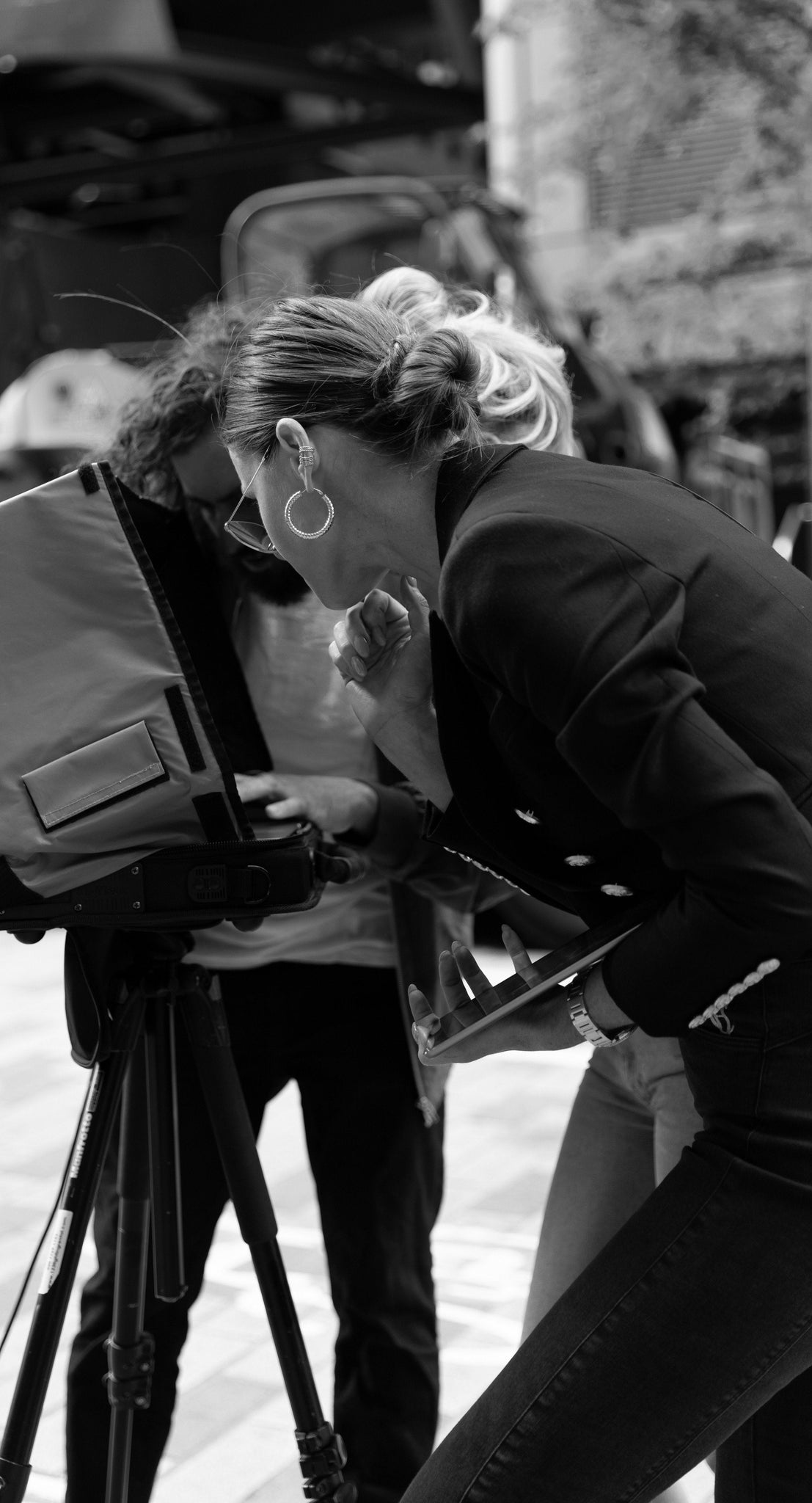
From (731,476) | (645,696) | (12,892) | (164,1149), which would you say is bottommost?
(731,476)

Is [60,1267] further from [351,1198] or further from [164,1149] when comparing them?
[351,1198]

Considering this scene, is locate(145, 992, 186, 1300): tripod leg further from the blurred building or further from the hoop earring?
the blurred building

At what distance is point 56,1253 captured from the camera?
1857 mm

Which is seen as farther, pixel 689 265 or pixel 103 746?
pixel 689 265

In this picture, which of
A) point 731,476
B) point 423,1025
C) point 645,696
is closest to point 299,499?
point 645,696

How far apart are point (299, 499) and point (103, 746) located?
358mm

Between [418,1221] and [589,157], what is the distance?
8.58m

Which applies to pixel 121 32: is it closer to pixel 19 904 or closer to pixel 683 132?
pixel 683 132

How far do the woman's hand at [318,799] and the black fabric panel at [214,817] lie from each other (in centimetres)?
30

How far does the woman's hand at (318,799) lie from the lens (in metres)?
Answer: 2.07

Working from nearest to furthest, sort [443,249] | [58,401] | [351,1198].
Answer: [351,1198] → [58,401] → [443,249]

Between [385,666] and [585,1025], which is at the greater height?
[385,666]

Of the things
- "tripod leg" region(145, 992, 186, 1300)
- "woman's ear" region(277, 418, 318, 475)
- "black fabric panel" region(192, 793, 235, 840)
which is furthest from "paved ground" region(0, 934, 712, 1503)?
"woman's ear" region(277, 418, 318, 475)

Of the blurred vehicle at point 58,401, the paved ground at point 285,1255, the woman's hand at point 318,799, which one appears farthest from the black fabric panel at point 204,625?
the blurred vehicle at point 58,401
